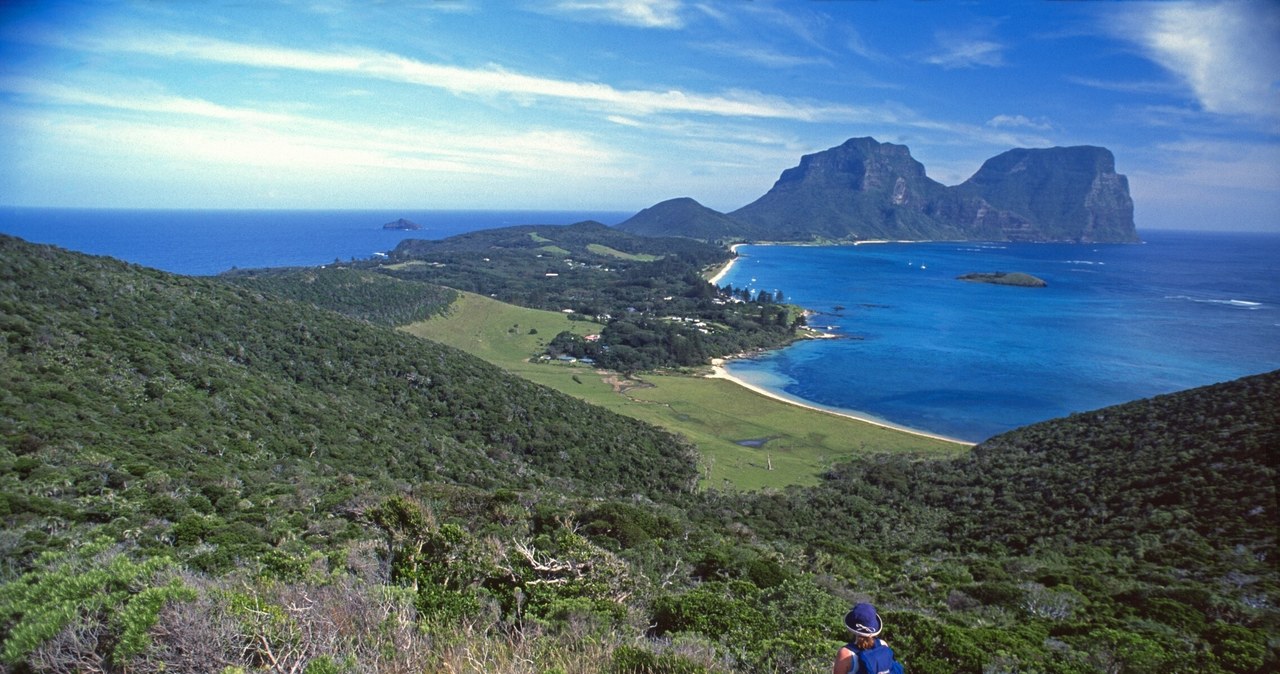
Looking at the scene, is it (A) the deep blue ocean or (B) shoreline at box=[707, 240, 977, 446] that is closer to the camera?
(B) shoreline at box=[707, 240, 977, 446]

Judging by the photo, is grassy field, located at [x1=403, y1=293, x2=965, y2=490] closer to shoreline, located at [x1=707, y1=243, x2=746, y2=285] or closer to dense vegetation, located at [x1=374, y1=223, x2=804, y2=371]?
dense vegetation, located at [x1=374, y1=223, x2=804, y2=371]

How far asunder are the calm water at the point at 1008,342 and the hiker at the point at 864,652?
40.6 m

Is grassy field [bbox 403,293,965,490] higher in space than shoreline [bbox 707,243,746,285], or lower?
lower

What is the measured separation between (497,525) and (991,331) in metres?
76.1

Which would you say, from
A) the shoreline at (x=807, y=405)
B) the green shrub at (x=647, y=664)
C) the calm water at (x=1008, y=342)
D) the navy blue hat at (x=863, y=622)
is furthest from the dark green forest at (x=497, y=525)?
the calm water at (x=1008, y=342)

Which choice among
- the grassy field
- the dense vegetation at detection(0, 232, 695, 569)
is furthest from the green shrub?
the grassy field

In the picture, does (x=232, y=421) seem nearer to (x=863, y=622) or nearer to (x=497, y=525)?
(x=497, y=525)

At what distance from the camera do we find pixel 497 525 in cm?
1341

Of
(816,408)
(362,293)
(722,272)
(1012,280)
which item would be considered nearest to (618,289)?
(722,272)

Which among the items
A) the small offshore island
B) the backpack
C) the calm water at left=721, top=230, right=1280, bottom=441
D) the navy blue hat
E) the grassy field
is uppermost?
the small offshore island

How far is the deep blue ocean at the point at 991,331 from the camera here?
4869 centimetres

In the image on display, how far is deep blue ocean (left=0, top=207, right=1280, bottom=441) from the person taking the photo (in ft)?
160

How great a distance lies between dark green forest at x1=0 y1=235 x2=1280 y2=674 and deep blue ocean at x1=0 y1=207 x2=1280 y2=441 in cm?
1933

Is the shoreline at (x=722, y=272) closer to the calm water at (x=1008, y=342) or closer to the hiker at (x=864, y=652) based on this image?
the calm water at (x=1008, y=342)
